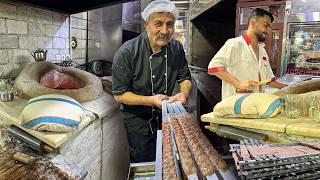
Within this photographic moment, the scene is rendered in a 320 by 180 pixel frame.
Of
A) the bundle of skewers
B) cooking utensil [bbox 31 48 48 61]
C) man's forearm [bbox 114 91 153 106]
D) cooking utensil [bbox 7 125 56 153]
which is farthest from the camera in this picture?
cooking utensil [bbox 31 48 48 61]

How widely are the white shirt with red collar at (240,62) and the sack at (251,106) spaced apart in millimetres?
1201

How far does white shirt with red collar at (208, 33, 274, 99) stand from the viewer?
2.52 metres

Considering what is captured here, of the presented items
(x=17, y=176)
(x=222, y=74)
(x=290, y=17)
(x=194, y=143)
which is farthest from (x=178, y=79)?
(x=290, y=17)

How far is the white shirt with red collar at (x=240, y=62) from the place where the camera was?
2.52 metres

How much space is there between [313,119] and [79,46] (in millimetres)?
3794

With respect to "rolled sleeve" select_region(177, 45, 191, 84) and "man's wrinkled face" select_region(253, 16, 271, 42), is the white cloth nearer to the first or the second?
"rolled sleeve" select_region(177, 45, 191, 84)

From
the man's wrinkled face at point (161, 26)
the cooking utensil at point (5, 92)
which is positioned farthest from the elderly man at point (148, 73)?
the cooking utensil at point (5, 92)

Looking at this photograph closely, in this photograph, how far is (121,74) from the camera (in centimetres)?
227

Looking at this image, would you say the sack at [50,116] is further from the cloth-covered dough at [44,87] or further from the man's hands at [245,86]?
the man's hands at [245,86]

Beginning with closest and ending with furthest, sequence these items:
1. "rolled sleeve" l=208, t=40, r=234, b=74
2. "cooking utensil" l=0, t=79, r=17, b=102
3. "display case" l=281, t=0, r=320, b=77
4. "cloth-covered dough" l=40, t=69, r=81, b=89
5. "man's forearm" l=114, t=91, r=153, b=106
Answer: "man's forearm" l=114, t=91, r=153, b=106 < "cooking utensil" l=0, t=79, r=17, b=102 < "rolled sleeve" l=208, t=40, r=234, b=74 < "cloth-covered dough" l=40, t=69, r=81, b=89 < "display case" l=281, t=0, r=320, b=77

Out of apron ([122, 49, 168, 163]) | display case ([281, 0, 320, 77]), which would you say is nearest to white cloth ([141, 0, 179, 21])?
apron ([122, 49, 168, 163])

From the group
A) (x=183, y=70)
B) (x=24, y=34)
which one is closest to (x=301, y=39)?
(x=183, y=70)

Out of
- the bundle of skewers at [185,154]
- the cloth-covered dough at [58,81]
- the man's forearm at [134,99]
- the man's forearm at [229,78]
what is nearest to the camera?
the bundle of skewers at [185,154]

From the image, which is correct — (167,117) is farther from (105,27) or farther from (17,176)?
(105,27)
